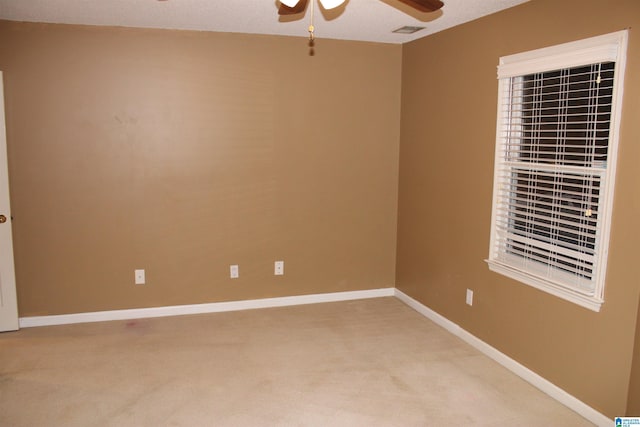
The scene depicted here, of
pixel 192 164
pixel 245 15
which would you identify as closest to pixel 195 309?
pixel 192 164

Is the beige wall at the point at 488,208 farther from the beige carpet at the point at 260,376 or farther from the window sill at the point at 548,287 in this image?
the beige carpet at the point at 260,376

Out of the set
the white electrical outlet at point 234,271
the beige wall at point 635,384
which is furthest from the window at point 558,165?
the white electrical outlet at point 234,271

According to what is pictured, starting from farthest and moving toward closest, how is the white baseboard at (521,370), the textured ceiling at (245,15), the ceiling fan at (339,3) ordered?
the textured ceiling at (245,15), the white baseboard at (521,370), the ceiling fan at (339,3)

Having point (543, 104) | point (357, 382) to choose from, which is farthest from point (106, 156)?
point (543, 104)

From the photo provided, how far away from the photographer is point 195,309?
4422 millimetres

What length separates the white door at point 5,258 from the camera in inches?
148

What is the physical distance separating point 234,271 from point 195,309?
0.47 metres

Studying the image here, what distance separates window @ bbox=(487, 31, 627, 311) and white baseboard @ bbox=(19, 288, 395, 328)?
167cm

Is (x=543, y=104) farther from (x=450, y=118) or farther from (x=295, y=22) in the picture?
(x=295, y=22)

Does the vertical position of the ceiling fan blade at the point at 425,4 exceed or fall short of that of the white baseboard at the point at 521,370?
it exceeds it

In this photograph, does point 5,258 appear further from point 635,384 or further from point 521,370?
point 635,384

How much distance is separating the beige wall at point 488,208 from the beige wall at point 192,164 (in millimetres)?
456

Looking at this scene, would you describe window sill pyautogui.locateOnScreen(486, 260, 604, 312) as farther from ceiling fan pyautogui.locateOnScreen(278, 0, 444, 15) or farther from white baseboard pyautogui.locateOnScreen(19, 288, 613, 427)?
ceiling fan pyautogui.locateOnScreen(278, 0, 444, 15)

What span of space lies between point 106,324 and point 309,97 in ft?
8.47
